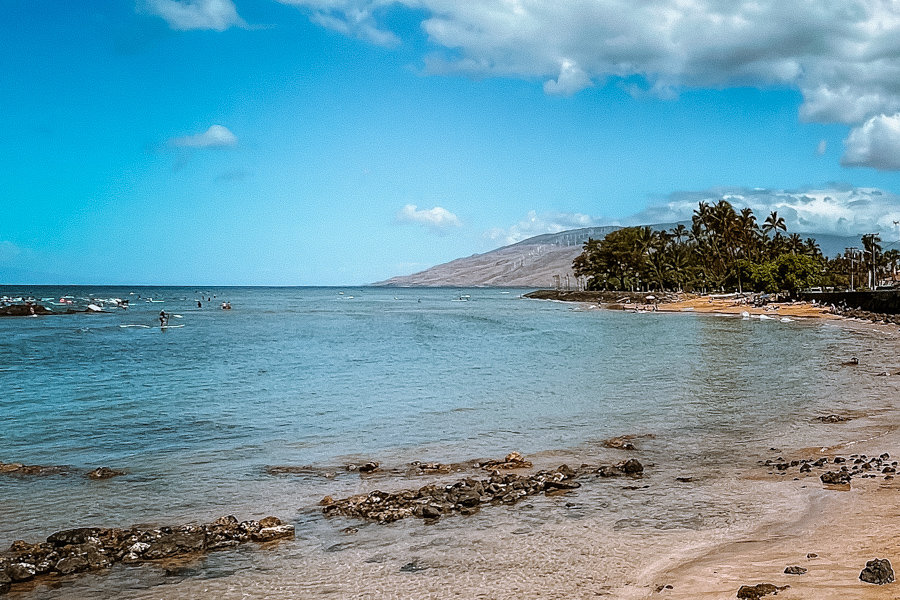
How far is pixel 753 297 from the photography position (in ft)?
311

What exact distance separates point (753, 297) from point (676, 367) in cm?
7077

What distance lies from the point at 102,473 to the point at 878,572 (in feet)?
41.7

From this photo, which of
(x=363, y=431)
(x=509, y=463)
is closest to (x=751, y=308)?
(x=363, y=431)

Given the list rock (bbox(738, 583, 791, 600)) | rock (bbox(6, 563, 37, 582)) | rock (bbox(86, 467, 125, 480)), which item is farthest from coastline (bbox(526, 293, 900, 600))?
rock (bbox(86, 467, 125, 480))

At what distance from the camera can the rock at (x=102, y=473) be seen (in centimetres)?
1305

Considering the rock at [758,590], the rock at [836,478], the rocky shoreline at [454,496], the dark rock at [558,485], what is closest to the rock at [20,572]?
the rocky shoreline at [454,496]

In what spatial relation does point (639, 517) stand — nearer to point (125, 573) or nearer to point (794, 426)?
point (125, 573)

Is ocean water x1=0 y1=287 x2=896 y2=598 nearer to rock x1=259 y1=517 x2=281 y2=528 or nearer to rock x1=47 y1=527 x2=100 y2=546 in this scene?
rock x1=259 y1=517 x2=281 y2=528

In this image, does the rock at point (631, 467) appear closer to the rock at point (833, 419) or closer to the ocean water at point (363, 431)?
the ocean water at point (363, 431)

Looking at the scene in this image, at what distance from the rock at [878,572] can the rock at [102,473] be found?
1242 centimetres

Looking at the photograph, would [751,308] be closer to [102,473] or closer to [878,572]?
[102,473]

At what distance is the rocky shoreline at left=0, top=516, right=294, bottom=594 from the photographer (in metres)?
8.34

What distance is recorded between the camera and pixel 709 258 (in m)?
126

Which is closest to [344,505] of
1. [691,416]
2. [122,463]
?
[122,463]
